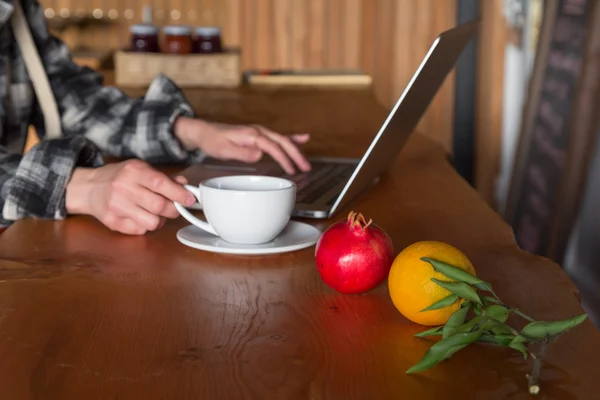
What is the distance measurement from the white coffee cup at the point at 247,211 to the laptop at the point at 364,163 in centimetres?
16

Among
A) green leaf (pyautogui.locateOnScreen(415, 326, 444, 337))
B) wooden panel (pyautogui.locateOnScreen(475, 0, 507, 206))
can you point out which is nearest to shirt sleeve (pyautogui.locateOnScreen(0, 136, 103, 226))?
green leaf (pyautogui.locateOnScreen(415, 326, 444, 337))

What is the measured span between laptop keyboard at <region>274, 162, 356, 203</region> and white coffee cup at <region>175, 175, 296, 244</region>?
226mm

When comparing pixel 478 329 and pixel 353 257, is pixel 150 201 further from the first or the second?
pixel 478 329

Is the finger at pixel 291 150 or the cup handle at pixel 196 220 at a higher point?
the cup handle at pixel 196 220

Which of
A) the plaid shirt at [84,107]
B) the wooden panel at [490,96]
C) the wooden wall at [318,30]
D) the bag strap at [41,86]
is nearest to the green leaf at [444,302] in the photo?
the plaid shirt at [84,107]

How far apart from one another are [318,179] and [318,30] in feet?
9.90

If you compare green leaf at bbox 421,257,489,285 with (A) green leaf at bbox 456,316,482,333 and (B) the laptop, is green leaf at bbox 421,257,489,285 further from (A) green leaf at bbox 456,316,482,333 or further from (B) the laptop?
(B) the laptop

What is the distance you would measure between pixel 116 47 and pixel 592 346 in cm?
383

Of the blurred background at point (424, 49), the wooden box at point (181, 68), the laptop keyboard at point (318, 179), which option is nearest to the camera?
the laptop keyboard at point (318, 179)

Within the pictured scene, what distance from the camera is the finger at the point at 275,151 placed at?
1.39 m

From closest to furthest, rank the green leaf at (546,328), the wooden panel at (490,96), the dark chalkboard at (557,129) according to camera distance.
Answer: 1. the green leaf at (546,328)
2. the dark chalkboard at (557,129)
3. the wooden panel at (490,96)

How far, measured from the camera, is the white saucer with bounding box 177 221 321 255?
3.10ft

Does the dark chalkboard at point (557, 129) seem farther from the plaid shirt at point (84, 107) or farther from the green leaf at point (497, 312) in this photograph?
the green leaf at point (497, 312)

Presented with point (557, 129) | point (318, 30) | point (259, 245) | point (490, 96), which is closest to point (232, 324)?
point (259, 245)
